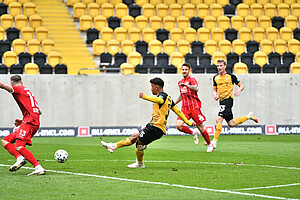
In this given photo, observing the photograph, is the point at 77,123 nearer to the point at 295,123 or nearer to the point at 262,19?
the point at 295,123

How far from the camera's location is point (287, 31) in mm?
29406

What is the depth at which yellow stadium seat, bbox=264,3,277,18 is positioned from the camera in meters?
30.9

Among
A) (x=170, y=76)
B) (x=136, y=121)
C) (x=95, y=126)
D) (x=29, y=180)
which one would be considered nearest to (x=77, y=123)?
(x=95, y=126)

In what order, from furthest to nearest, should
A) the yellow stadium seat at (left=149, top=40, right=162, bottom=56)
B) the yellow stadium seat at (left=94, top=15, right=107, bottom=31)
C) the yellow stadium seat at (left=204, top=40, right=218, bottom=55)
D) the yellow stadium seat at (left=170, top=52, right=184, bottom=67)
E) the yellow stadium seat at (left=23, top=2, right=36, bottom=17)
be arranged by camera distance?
the yellow stadium seat at (left=23, top=2, right=36, bottom=17) → the yellow stadium seat at (left=94, top=15, right=107, bottom=31) → the yellow stadium seat at (left=204, top=40, right=218, bottom=55) → the yellow stadium seat at (left=149, top=40, right=162, bottom=56) → the yellow stadium seat at (left=170, top=52, right=184, bottom=67)

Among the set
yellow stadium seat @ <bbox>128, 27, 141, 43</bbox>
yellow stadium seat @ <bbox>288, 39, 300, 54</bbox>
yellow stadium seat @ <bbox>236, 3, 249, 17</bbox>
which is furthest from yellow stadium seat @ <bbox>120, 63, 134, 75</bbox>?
yellow stadium seat @ <bbox>288, 39, 300, 54</bbox>

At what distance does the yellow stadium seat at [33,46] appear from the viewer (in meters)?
26.5

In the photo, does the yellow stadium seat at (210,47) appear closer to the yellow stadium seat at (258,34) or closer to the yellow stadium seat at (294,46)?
the yellow stadium seat at (258,34)

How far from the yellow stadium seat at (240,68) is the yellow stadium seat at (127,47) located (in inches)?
189

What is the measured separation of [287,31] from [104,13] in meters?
9.13

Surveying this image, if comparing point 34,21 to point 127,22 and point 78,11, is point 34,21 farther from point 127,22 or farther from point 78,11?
point 127,22

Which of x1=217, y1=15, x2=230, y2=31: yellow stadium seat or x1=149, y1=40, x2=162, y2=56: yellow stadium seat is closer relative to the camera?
x1=149, y1=40, x2=162, y2=56: yellow stadium seat

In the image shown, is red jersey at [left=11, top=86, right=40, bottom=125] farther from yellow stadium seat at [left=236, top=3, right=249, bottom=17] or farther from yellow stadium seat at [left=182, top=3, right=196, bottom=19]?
yellow stadium seat at [left=236, top=3, right=249, bottom=17]

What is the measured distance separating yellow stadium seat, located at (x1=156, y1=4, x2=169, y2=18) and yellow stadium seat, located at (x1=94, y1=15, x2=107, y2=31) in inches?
115

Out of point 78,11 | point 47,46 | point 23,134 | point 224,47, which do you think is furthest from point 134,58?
point 23,134
